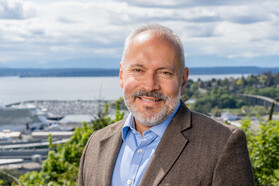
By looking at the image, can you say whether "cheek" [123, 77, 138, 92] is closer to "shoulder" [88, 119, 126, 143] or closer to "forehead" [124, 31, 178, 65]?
"forehead" [124, 31, 178, 65]

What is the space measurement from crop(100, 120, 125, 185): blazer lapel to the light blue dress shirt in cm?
2

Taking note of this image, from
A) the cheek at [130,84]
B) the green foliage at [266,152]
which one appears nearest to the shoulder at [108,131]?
the cheek at [130,84]

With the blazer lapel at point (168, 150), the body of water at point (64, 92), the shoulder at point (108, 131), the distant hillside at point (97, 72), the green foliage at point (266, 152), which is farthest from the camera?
the distant hillside at point (97, 72)

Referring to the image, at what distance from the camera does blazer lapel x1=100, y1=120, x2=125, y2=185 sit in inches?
55.2

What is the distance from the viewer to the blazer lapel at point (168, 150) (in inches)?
50.8

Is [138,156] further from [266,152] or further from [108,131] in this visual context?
[266,152]

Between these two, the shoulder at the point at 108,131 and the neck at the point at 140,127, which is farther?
the shoulder at the point at 108,131

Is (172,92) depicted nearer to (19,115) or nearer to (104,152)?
(104,152)

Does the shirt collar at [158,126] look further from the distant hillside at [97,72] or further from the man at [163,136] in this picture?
the distant hillside at [97,72]

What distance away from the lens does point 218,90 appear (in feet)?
201

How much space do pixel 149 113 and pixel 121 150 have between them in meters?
0.20

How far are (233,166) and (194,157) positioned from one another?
13 centimetres

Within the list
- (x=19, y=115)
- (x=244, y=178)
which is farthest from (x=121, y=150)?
(x=19, y=115)

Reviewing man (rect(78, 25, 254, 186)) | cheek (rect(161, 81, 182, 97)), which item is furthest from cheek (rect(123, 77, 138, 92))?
cheek (rect(161, 81, 182, 97))
